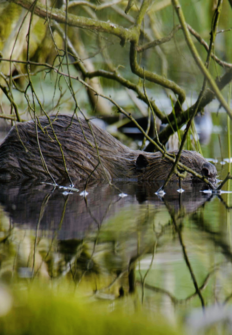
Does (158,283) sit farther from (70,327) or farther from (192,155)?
(192,155)

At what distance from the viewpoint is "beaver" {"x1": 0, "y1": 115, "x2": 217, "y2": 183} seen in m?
4.06

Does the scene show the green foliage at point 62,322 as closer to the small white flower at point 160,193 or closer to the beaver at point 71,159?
the small white flower at point 160,193

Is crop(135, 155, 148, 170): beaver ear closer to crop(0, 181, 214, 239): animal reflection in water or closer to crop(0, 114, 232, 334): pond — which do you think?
crop(0, 181, 214, 239): animal reflection in water

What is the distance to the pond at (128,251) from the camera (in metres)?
1.30

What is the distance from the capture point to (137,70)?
4.25 meters

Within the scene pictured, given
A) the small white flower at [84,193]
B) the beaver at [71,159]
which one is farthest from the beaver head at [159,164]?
the small white flower at [84,193]

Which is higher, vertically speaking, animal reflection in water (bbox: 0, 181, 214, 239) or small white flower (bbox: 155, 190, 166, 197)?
small white flower (bbox: 155, 190, 166, 197)

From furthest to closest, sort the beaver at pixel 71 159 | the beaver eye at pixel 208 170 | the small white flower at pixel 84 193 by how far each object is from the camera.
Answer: the beaver at pixel 71 159 → the beaver eye at pixel 208 170 → the small white flower at pixel 84 193

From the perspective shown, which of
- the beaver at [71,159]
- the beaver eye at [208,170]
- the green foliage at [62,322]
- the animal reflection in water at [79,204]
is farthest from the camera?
the beaver at [71,159]

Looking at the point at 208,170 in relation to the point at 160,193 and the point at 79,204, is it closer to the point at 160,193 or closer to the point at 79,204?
the point at 160,193

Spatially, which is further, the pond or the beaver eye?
the beaver eye

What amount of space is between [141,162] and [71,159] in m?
0.63

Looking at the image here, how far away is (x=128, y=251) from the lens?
71.8 inches

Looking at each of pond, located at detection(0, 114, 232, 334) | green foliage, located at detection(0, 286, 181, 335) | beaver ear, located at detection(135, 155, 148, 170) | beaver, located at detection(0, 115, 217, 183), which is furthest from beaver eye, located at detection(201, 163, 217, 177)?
green foliage, located at detection(0, 286, 181, 335)
